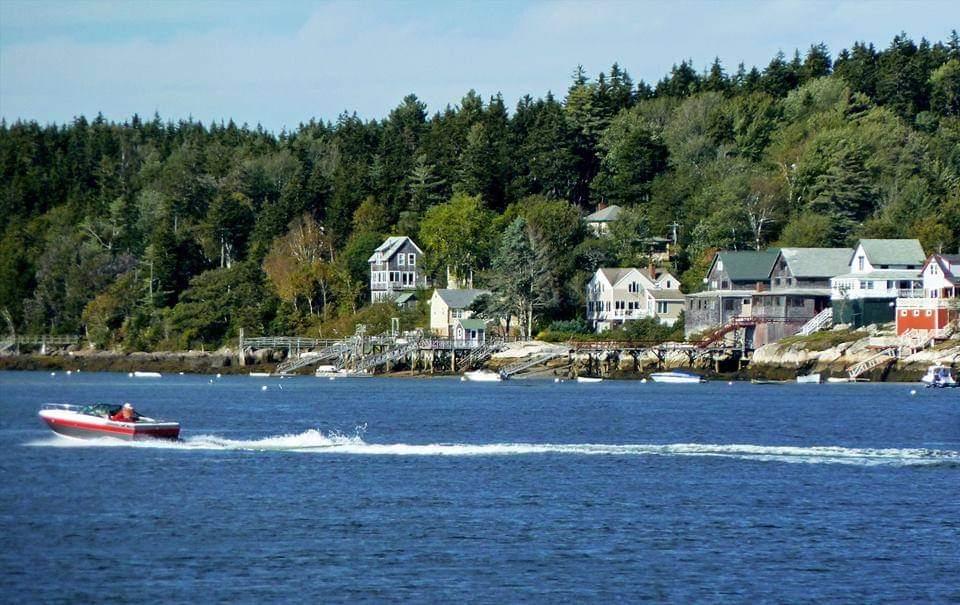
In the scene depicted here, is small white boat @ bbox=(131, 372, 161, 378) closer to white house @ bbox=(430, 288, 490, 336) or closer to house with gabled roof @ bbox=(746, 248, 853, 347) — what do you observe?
white house @ bbox=(430, 288, 490, 336)

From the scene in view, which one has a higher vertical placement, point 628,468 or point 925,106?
point 925,106

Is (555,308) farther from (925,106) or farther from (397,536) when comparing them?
(397,536)

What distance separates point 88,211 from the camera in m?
160

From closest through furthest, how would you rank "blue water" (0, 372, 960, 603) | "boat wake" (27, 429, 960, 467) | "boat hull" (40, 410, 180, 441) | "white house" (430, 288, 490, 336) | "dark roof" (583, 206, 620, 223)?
"blue water" (0, 372, 960, 603) < "boat wake" (27, 429, 960, 467) < "boat hull" (40, 410, 180, 441) < "white house" (430, 288, 490, 336) < "dark roof" (583, 206, 620, 223)

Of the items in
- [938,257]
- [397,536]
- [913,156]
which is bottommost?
[397,536]

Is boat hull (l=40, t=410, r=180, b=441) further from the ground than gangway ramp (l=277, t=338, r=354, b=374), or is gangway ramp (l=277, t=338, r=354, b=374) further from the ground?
gangway ramp (l=277, t=338, r=354, b=374)

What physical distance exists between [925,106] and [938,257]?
58939 millimetres

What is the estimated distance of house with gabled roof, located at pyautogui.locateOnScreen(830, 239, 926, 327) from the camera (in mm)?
99688

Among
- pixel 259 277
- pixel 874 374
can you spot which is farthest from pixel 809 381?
pixel 259 277

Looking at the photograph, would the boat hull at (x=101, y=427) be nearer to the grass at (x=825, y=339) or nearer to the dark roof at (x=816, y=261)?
the grass at (x=825, y=339)

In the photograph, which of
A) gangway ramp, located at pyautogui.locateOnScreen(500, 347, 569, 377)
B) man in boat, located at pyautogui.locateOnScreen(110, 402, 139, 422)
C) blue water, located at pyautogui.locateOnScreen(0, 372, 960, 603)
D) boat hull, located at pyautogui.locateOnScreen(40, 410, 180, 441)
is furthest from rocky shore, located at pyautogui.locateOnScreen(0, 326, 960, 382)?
man in boat, located at pyautogui.locateOnScreen(110, 402, 139, 422)

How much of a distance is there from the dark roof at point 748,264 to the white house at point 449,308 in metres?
20.1

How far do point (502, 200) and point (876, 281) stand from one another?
4695 centimetres

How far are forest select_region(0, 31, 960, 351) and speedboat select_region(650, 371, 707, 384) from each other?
583 inches
